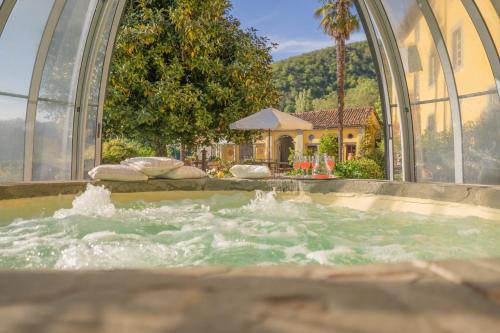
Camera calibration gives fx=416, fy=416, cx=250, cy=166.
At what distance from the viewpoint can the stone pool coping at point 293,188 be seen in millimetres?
4156

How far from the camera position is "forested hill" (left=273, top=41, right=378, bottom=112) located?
147 feet

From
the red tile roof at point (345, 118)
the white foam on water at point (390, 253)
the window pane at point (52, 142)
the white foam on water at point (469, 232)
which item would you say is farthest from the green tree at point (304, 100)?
the white foam on water at point (390, 253)

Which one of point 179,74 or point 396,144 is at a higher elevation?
point 179,74

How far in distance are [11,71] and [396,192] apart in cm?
529

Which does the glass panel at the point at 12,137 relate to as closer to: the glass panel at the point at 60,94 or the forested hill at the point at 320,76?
the glass panel at the point at 60,94

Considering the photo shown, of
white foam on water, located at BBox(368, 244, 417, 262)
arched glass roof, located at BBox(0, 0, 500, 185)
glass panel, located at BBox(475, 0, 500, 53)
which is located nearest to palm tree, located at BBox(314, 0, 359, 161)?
arched glass roof, located at BBox(0, 0, 500, 185)

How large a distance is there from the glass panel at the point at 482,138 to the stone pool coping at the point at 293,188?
58.2 inches

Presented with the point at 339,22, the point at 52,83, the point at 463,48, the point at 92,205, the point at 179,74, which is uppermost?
the point at 339,22

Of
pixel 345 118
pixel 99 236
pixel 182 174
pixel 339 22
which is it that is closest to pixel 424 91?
pixel 182 174

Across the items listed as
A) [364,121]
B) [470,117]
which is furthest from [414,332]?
[364,121]

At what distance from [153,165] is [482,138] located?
4.40m

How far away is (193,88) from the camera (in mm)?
10969

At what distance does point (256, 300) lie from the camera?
2.86 ft

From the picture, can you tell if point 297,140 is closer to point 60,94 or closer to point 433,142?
point 433,142
